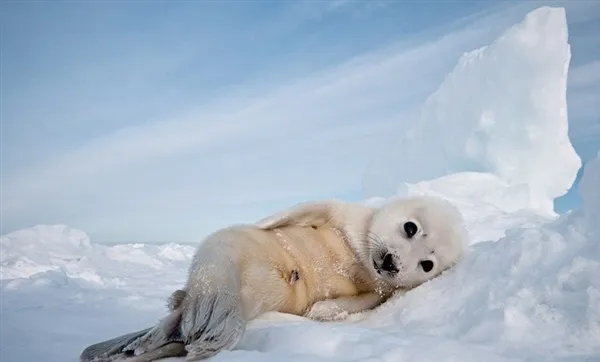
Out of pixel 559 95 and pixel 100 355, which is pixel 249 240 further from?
pixel 559 95

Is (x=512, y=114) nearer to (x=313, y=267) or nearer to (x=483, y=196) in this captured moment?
(x=483, y=196)

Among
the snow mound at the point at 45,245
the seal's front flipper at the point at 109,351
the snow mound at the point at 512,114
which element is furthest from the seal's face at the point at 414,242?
the snow mound at the point at 512,114

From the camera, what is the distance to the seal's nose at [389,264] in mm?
2447

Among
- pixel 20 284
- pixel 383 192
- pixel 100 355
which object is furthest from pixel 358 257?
pixel 383 192

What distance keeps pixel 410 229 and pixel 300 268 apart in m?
0.61

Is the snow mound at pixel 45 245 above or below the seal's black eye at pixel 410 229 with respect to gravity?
above

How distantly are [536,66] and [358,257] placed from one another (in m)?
10.4

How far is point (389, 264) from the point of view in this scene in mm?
2459

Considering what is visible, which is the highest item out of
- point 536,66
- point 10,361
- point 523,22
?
point 523,22

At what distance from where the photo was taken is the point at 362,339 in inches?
61.3

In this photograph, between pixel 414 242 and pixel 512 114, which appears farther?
pixel 512 114

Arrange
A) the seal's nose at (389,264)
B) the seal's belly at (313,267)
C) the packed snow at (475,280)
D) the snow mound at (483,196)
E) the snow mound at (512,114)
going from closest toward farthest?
the packed snow at (475,280) < the seal's belly at (313,267) < the seal's nose at (389,264) < the snow mound at (483,196) < the snow mound at (512,114)

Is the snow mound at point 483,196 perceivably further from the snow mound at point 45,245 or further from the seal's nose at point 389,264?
the snow mound at point 45,245

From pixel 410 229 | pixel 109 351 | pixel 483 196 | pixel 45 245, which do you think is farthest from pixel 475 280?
pixel 45 245
